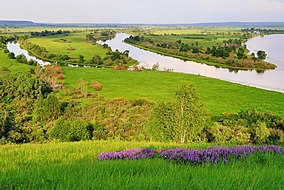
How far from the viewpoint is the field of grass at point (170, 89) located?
5066cm

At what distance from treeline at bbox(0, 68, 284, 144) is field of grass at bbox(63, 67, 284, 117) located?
5.61m

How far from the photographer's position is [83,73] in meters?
74.4

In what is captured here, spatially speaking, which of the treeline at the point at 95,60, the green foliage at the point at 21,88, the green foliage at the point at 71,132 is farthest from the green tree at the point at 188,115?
the treeline at the point at 95,60

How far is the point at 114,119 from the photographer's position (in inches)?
1499

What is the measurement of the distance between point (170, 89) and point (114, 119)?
26705mm

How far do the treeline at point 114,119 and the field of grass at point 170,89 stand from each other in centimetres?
561

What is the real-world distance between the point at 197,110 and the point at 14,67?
6687 cm

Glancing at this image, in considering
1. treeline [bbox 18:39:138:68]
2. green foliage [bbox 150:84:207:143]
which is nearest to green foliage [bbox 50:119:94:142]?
green foliage [bbox 150:84:207:143]

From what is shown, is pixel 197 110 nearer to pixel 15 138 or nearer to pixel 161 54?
pixel 15 138

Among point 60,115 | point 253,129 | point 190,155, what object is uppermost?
point 190,155

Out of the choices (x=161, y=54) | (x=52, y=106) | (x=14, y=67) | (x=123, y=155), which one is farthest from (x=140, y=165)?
(x=161, y=54)

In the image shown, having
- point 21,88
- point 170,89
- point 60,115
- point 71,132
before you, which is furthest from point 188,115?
point 170,89

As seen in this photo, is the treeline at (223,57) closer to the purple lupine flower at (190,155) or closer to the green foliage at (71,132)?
the green foliage at (71,132)

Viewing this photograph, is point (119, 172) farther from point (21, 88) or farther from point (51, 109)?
point (21, 88)
